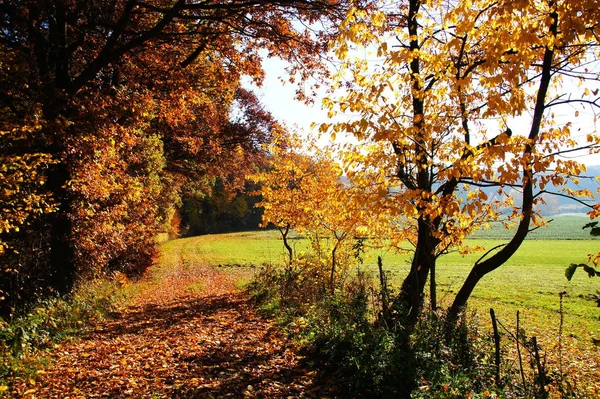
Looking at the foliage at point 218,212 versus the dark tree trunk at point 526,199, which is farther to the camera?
the foliage at point 218,212

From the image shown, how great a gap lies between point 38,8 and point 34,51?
114cm

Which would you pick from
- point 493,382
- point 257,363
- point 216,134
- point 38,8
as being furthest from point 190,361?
point 216,134

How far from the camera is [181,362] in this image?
5961 millimetres

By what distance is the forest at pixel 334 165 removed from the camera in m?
4.57

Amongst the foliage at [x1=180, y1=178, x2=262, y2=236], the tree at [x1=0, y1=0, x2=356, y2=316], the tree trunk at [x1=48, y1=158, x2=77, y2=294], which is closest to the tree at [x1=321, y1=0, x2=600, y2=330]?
the tree at [x1=0, y1=0, x2=356, y2=316]

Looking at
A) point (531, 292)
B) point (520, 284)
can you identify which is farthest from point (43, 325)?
point (520, 284)

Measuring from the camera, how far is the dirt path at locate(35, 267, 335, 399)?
4.95m

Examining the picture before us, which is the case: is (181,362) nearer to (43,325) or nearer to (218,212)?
(43,325)

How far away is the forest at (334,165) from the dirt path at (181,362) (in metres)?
0.28

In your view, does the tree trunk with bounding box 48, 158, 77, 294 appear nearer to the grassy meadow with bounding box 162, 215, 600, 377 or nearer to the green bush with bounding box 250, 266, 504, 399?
the green bush with bounding box 250, 266, 504, 399

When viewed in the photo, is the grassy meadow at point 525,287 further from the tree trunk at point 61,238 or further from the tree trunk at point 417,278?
the tree trunk at point 61,238

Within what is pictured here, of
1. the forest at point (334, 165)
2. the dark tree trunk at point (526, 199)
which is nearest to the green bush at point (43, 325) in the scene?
the forest at point (334, 165)

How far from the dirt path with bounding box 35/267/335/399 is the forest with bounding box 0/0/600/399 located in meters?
0.28

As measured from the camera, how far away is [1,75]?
22.9 ft
